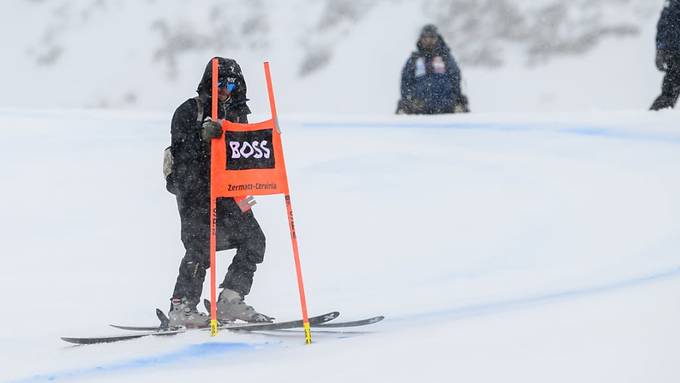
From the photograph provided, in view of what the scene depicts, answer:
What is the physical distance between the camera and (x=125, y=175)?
11.8 meters

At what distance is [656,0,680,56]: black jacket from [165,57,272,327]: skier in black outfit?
6.88 meters

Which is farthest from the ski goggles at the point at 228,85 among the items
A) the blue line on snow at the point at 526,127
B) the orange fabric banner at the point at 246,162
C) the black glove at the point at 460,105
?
the black glove at the point at 460,105

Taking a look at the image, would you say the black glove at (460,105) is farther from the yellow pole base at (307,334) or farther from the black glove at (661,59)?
the yellow pole base at (307,334)

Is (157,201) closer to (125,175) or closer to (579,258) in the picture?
(125,175)

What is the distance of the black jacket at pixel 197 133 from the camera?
6059 millimetres

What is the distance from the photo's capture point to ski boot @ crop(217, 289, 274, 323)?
20.4 ft

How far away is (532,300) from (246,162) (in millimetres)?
1776

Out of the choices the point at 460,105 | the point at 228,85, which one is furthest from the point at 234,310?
the point at 460,105

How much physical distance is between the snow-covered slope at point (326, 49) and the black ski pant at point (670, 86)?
44987mm

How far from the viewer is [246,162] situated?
5.85 meters

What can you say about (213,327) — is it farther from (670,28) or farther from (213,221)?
(670,28)

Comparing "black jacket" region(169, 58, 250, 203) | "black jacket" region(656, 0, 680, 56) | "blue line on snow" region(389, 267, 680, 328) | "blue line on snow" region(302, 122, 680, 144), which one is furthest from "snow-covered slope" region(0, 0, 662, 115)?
"black jacket" region(169, 58, 250, 203)

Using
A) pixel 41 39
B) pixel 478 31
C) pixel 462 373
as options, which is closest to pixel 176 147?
pixel 462 373

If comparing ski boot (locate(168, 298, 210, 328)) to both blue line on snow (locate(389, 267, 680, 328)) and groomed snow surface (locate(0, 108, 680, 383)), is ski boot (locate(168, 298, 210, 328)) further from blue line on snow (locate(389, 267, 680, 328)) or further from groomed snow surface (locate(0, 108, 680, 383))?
blue line on snow (locate(389, 267, 680, 328))
